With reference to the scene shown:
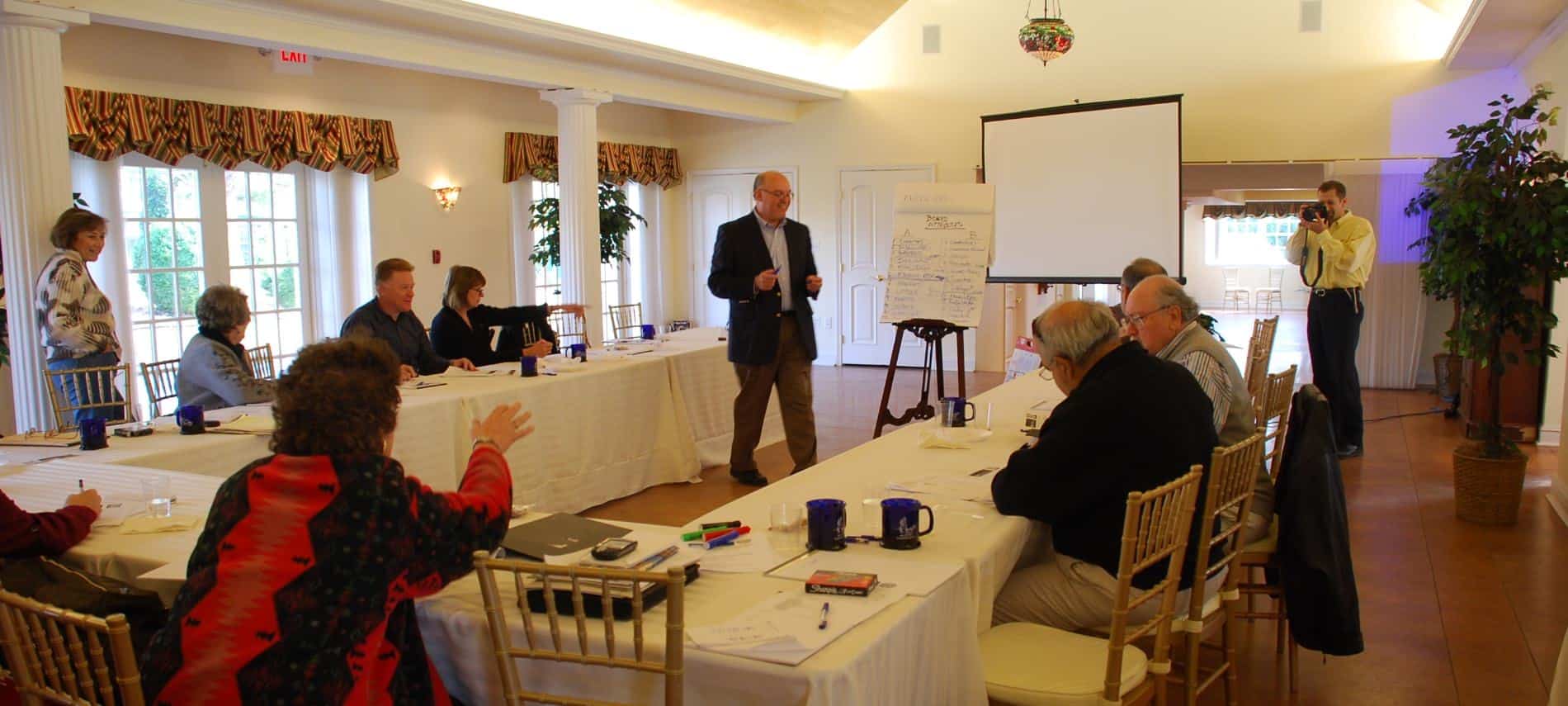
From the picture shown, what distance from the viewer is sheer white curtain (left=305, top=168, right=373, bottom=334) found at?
8203 mm

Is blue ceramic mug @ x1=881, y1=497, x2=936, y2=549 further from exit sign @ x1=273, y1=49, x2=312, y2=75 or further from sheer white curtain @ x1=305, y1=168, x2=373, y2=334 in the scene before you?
sheer white curtain @ x1=305, y1=168, x2=373, y2=334

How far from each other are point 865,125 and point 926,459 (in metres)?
7.85

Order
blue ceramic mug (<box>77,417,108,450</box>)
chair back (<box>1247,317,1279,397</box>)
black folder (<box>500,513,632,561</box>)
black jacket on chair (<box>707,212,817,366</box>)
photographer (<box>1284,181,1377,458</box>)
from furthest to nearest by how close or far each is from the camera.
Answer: photographer (<box>1284,181,1377,458</box>)
black jacket on chair (<box>707,212,817,366</box>)
chair back (<box>1247,317,1279,397</box>)
blue ceramic mug (<box>77,417,108,450</box>)
black folder (<box>500,513,632,561</box>)

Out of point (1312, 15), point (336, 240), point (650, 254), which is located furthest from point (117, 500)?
point (1312, 15)

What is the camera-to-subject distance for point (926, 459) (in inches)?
126

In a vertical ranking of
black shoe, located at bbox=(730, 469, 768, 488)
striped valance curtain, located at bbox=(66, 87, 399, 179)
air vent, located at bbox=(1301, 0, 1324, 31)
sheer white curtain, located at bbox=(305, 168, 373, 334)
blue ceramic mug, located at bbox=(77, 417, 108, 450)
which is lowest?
black shoe, located at bbox=(730, 469, 768, 488)

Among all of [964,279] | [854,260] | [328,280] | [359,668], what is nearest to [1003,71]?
[854,260]

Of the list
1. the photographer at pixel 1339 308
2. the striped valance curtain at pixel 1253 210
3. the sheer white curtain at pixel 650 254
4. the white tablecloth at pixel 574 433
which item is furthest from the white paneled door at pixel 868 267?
the striped valance curtain at pixel 1253 210

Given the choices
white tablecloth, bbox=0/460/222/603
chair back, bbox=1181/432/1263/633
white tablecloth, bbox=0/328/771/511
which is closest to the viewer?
white tablecloth, bbox=0/460/222/603

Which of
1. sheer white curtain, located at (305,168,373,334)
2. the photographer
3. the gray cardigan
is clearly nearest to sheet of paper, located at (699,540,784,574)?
the gray cardigan

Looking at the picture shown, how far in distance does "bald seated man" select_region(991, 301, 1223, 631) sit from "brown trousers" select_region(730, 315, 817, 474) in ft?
9.93

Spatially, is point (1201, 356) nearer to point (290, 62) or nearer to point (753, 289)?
point (753, 289)

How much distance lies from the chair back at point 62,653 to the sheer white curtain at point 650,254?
9.79m

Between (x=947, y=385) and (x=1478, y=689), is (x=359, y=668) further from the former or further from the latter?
(x=947, y=385)
